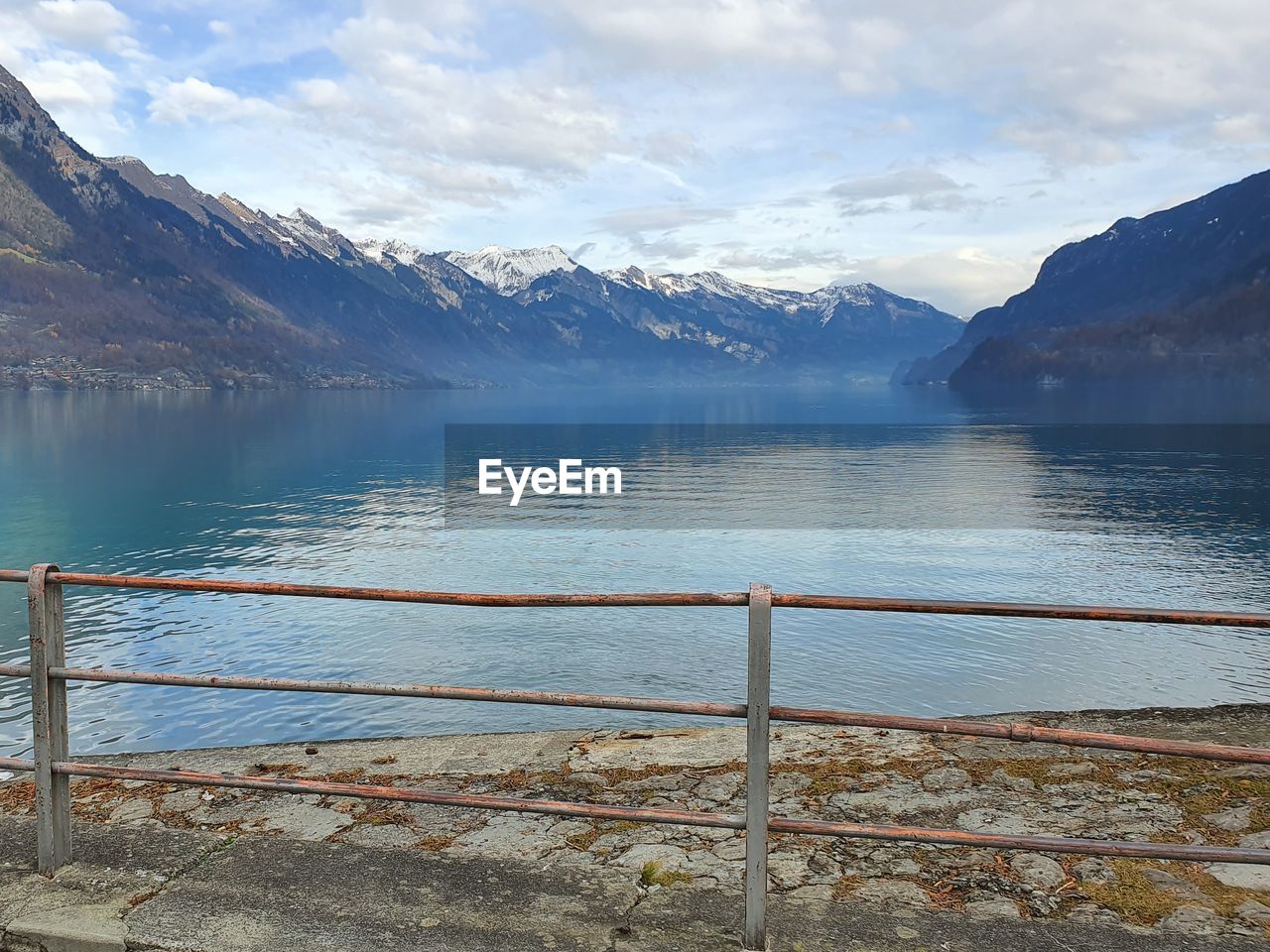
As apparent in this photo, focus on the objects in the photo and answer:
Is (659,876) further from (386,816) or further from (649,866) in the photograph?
(386,816)

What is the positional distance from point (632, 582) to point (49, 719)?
108 ft

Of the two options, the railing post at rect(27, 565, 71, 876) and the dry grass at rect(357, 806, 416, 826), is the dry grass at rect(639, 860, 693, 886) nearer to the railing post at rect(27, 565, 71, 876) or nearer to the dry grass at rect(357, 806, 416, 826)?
the dry grass at rect(357, 806, 416, 826)

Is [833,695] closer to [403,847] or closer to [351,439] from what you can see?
[403,847]

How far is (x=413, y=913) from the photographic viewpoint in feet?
16.4

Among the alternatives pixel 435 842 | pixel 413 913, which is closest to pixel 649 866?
pixel 413 913

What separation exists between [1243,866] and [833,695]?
1655 centimetres

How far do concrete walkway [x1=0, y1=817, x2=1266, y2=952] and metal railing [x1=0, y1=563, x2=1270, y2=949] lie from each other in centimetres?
37

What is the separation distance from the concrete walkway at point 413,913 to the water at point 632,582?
13732 mm

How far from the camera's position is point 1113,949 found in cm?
465

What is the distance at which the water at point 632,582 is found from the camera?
71.5 ft

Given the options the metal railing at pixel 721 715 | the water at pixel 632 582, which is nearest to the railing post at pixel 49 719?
the metal railing at pixel 721 715

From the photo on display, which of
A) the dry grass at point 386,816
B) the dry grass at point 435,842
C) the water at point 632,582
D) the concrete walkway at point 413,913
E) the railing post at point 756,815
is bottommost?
the water at point 632,582

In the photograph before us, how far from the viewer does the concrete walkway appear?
472 cm

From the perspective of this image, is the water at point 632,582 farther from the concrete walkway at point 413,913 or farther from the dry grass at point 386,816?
the concrete walkway at point 413,913
